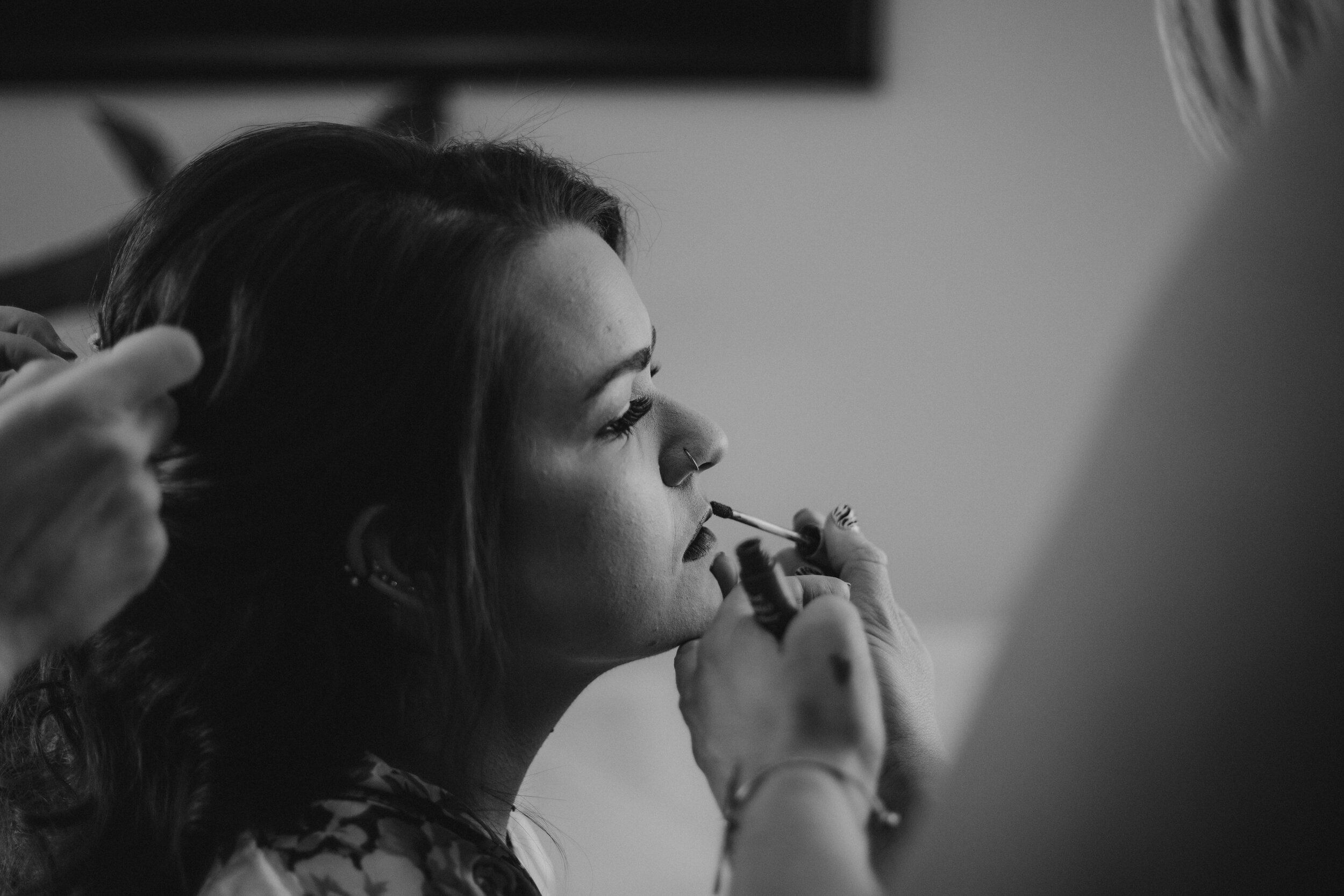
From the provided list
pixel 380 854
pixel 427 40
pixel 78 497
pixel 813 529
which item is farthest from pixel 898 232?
pixel 78 497

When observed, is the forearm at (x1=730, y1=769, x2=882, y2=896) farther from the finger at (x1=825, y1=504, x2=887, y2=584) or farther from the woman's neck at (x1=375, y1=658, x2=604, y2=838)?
the finger at (x1=825, y1=504, x2=887, y2=584)

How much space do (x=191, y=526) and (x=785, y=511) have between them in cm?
115

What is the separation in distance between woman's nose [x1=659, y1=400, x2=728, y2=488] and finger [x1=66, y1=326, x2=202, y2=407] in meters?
0.39

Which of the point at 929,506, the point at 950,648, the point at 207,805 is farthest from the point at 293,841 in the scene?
the point at 929,506

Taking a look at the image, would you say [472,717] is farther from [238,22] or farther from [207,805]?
[238,22]

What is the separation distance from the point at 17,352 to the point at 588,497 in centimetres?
40

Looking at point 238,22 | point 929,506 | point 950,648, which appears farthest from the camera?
point 929,506

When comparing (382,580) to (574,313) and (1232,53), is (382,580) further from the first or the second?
(1232,53)

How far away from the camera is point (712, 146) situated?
1.76 m

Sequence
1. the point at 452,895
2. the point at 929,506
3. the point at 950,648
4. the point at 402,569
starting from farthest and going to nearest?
the point at 929,506 < the point at 950,648 < the point at 402,569 < the point at 452,895

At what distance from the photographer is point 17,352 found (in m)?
0.75

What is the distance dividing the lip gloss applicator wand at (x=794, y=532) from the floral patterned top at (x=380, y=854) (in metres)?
0.31

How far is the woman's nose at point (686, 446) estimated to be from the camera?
2.86 feet

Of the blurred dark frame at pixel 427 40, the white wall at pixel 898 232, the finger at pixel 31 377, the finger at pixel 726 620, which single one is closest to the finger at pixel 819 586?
the finger at pixel 726 620
